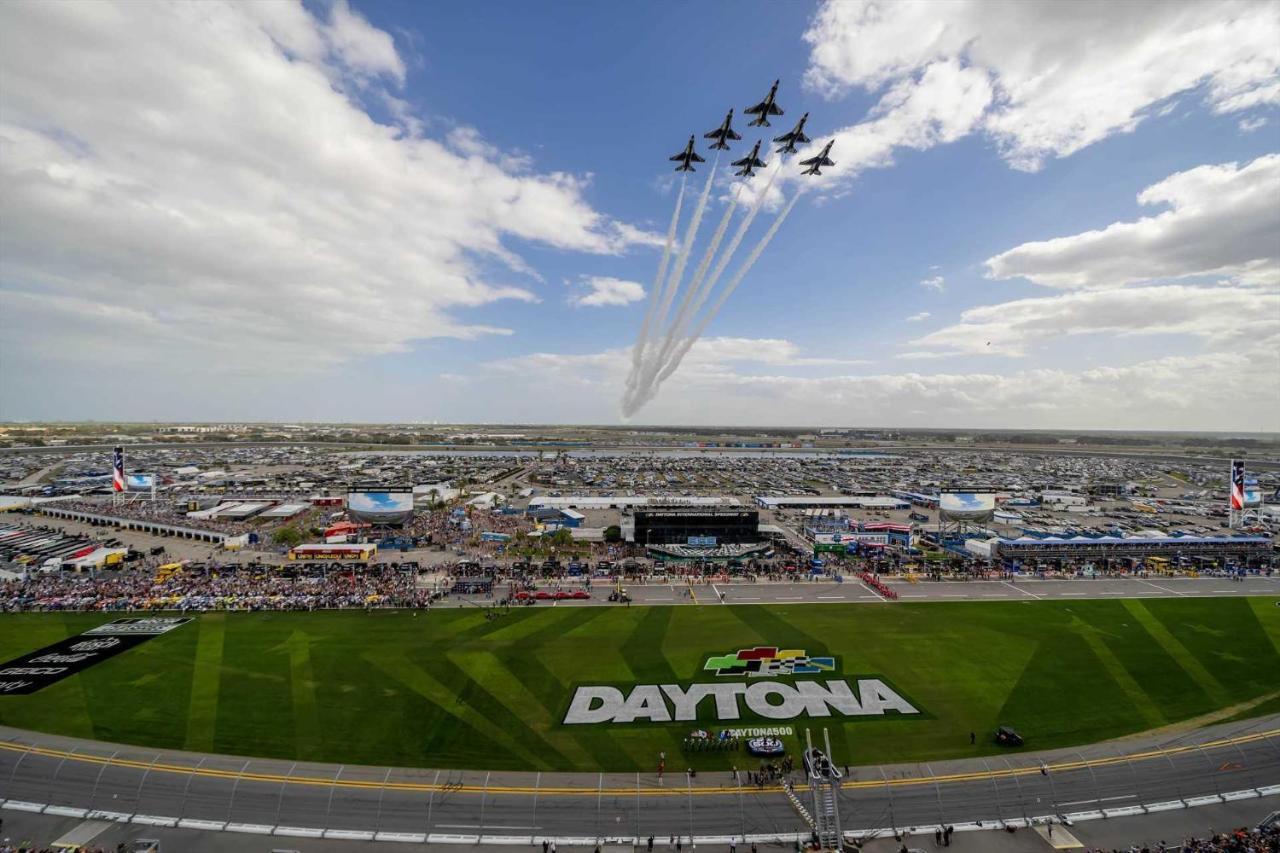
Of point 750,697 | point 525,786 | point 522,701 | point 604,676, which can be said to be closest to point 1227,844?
point 750,697

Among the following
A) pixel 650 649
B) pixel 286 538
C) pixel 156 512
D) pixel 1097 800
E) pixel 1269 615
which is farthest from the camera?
pixel 156 512

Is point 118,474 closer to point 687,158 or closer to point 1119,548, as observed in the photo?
point 687,158

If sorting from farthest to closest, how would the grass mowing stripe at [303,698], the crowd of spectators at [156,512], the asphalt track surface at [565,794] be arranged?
the crowd of spectators at [156,512], the grass mowing stripe at [303,698], the asphalt track surface at [565,794]

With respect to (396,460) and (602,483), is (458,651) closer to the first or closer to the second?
(602,483)

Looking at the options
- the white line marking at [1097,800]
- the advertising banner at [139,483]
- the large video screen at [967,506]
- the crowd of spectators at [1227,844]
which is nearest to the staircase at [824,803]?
the crowd of spectators at [1227,844]

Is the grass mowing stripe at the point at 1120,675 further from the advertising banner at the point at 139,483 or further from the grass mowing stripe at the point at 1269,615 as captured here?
the advertising banner at the point at 139,483

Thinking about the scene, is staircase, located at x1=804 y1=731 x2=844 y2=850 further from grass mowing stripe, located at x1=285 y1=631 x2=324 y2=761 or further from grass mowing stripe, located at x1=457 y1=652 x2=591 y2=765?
grass mowing stripe, located at x1=285 y1=631 x2=324 y2=761
